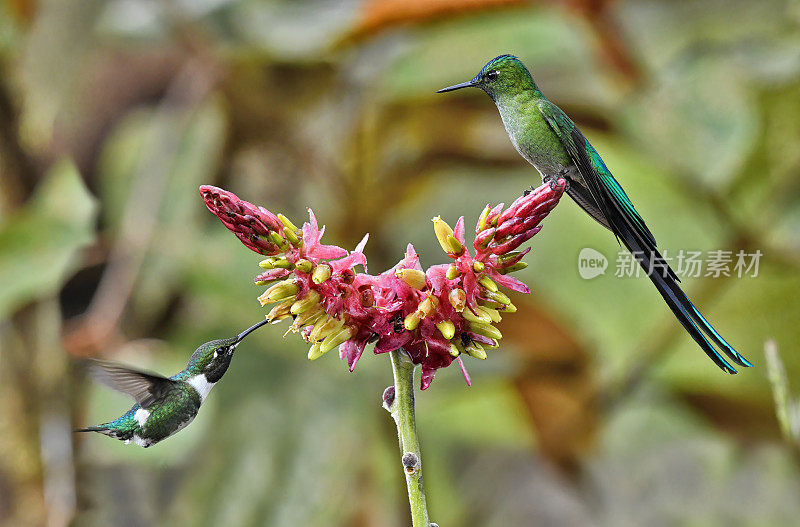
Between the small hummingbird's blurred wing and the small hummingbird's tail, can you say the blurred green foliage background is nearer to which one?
the small hummingbird's blurred wing

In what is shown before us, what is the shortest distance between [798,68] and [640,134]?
0.24 meters

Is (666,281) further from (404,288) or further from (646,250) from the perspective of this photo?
(404,288)

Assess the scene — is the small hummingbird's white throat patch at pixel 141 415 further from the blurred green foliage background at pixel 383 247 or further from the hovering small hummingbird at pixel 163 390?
the blurred green foliage background at pixel 383 247

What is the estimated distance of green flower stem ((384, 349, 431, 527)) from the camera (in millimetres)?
415

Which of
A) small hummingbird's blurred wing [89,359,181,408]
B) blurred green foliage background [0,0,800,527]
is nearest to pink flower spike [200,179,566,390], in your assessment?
small hummingbird's blurred wing [89,359,181,408]

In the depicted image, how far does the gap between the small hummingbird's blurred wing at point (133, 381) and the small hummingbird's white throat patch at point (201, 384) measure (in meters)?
0.05

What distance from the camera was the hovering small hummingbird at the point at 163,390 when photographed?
1.73ft

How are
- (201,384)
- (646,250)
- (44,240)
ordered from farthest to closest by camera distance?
(44,240)
(201,384)
(646,250)

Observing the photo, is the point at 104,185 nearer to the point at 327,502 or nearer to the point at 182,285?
the point at 182,285

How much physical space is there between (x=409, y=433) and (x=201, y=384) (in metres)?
0.17

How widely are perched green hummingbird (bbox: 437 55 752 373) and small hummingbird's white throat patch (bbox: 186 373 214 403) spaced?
0.23m

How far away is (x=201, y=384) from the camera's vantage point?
0.54 metres

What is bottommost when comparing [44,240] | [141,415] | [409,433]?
[409,433]

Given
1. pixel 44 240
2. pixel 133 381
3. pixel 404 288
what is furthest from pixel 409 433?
pixel 44 240
